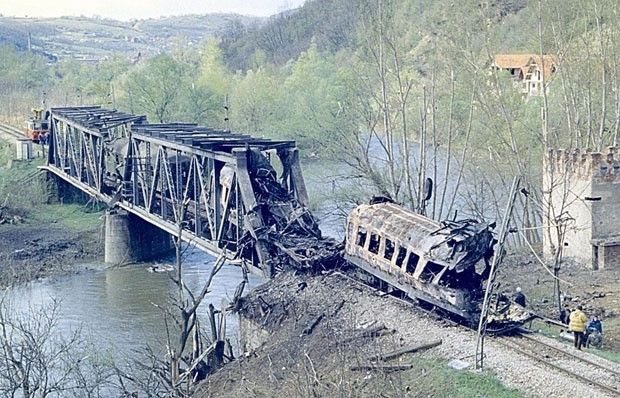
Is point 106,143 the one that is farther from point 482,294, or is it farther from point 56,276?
point 482,294

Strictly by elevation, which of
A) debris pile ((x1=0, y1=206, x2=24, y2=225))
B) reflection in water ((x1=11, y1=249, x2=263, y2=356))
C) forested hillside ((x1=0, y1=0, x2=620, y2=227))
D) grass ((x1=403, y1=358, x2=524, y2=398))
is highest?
forested hillside ((x1=0, y1=0, x2=620, y2=227))

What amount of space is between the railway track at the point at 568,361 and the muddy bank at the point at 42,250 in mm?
22646

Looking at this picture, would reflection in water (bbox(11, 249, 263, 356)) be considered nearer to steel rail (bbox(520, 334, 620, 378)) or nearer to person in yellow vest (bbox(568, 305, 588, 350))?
steel rail (bbox(520, 334, 620, 378))

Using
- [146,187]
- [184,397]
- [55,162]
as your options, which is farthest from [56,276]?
[184,397]

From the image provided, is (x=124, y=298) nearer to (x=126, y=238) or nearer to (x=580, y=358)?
(x=126, y=238)

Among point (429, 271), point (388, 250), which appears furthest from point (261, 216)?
point (429, 271)

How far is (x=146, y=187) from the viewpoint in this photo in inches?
1638

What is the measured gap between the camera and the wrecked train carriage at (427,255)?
907 inches

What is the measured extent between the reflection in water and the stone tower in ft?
36.9

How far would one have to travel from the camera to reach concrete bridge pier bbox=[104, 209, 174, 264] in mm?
44656

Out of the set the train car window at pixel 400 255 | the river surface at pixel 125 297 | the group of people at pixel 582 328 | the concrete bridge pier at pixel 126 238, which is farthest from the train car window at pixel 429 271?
the concrete bridge pier at pixel 126 238

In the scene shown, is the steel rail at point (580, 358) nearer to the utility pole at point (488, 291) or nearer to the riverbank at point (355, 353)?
the riverbank at point (355, 353)

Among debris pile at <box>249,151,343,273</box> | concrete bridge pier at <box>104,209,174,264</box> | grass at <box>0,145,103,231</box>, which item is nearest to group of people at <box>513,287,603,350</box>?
debris pile at <box>249,151,343,273</box>

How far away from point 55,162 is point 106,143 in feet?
37.3
